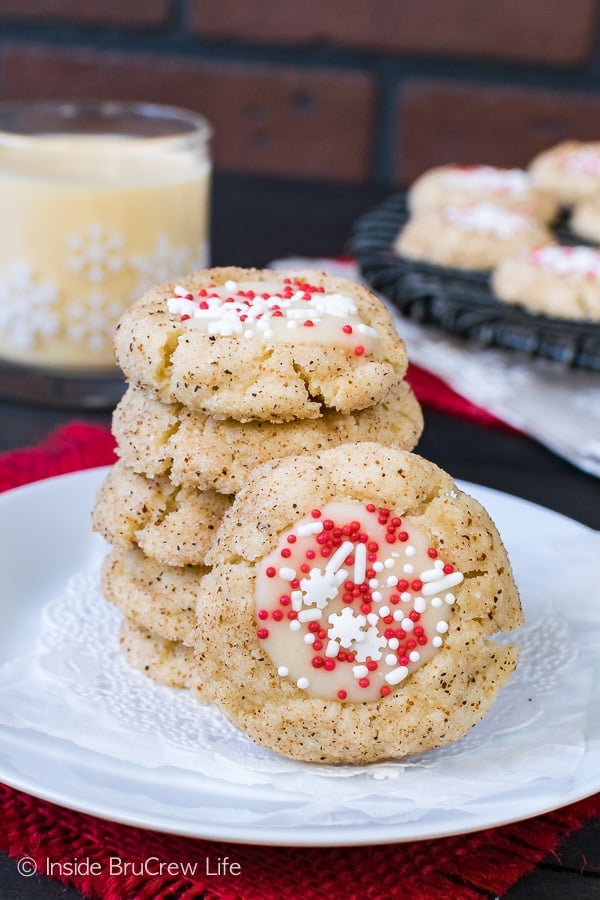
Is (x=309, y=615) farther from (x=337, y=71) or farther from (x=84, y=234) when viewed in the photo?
(x=337, y=71)

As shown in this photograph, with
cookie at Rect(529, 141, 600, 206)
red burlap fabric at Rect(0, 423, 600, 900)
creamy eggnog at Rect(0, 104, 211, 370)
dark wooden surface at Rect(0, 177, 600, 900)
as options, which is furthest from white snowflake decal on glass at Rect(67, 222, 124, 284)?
cookie at Rect(529, 141, 600, 206)

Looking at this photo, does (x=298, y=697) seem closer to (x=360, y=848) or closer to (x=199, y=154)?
→ (x=360, y=848)

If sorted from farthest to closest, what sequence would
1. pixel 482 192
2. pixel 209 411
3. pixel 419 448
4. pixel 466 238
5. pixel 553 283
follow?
pixel 482 192 → pixel 466 238 → pixel 553 283 → pixel 419 448 → pixel 209 411

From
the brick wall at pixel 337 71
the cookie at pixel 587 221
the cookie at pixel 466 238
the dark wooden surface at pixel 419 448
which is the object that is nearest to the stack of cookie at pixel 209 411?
the dark wooden surface at pixel 419 448

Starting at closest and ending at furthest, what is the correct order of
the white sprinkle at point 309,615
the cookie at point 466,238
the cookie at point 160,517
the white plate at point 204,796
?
1. the white plate at point 204,796
2. the white sprinkle at point 309,615
3. the cookie at point 160,517
4. the cookie at point 466,238

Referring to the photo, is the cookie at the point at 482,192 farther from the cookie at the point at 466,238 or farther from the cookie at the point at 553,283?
the cookie at the point at 553,283

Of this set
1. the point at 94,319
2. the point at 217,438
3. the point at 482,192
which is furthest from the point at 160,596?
the point at 482,192
